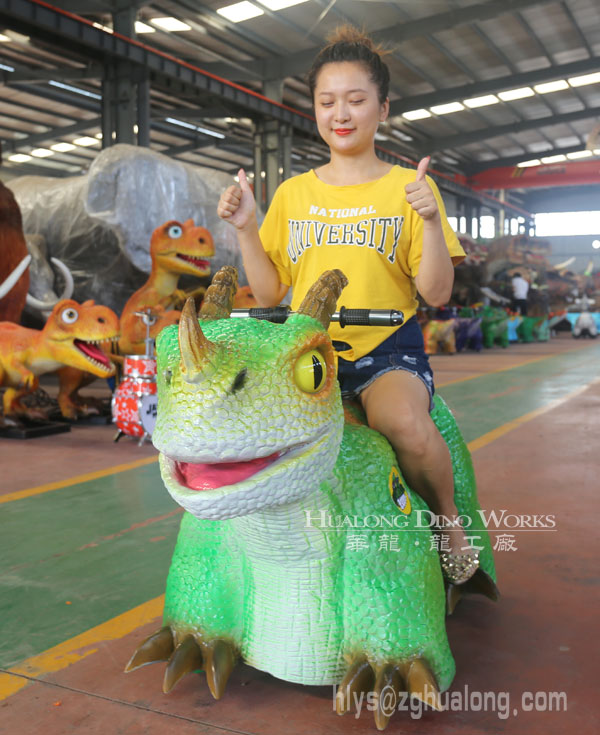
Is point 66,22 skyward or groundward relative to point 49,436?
skyward

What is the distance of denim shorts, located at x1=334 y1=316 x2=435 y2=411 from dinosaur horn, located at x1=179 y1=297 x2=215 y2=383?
2.09 ft

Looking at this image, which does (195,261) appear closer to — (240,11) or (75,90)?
(240,11)

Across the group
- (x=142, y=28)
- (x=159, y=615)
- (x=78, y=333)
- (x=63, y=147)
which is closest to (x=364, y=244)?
(x=159, y=615)

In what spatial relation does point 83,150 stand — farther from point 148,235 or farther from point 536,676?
point 536,676

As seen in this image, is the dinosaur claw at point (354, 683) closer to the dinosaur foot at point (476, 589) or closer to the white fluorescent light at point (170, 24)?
the dinosaur foot at point (476, 589)

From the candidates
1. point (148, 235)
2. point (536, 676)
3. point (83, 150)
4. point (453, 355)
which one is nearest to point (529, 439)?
point (536, 676)

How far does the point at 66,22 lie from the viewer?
24.8 feet

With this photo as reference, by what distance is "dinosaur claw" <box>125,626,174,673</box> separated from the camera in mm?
1514

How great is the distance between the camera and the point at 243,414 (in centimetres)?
112

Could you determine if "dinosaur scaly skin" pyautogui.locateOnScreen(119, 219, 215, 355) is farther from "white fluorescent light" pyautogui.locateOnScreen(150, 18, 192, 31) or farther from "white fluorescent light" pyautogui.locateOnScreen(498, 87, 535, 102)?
"white fluorescent light" pyautogui.locateOnScreen(498, 87, 535, 102)

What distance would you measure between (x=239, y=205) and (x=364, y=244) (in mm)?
308

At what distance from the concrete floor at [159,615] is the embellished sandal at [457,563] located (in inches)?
6.8

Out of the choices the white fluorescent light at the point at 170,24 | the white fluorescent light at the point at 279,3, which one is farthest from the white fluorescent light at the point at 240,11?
the white fluorescent light at the point at 170,24

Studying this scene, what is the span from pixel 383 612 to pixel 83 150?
1672 centimetres
